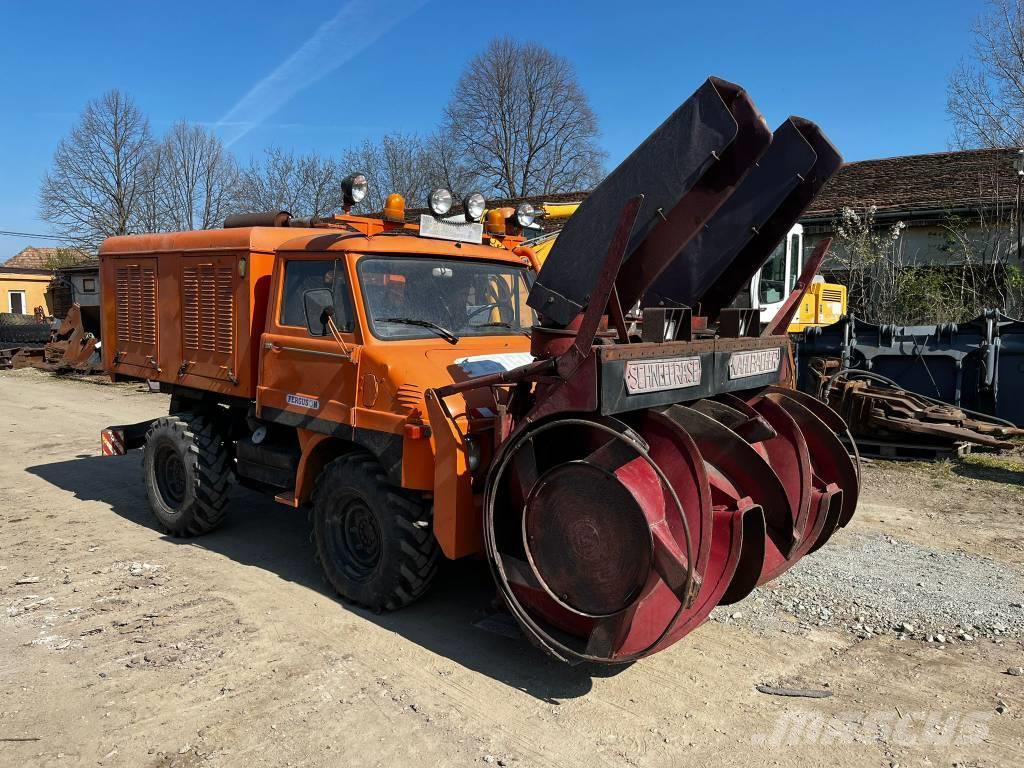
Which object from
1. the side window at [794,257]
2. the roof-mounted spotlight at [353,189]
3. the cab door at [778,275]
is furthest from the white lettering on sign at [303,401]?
the side window at [794,257]

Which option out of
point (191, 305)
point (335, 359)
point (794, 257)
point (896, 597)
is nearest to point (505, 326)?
point (335, 359)

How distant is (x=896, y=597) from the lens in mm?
5070

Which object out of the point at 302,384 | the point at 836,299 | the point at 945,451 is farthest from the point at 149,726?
the point at 836,299

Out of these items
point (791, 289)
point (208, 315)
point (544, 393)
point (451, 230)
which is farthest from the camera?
point (791, 289)

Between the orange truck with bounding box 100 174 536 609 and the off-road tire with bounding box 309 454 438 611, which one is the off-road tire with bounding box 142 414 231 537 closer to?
the orange truck with bounding box 100 174 536 609

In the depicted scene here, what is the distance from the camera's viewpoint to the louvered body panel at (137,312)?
6805mm

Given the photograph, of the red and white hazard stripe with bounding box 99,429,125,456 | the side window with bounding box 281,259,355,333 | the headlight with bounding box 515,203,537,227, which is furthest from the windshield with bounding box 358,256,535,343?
the red and white hazard stripe with bounding box 99,429,125,456

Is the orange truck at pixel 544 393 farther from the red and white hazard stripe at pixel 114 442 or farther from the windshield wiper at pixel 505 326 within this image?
the red and white hazard stripe at pixel 114 442

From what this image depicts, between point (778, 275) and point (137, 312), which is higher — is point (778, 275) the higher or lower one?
the higher one

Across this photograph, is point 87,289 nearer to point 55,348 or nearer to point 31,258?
point 55,348

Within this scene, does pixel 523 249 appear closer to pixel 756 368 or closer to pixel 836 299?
pixel 756 368

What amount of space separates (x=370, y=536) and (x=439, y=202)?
238 centimetres

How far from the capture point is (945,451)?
9.30m

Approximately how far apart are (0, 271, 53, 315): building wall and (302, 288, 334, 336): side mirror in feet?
134
